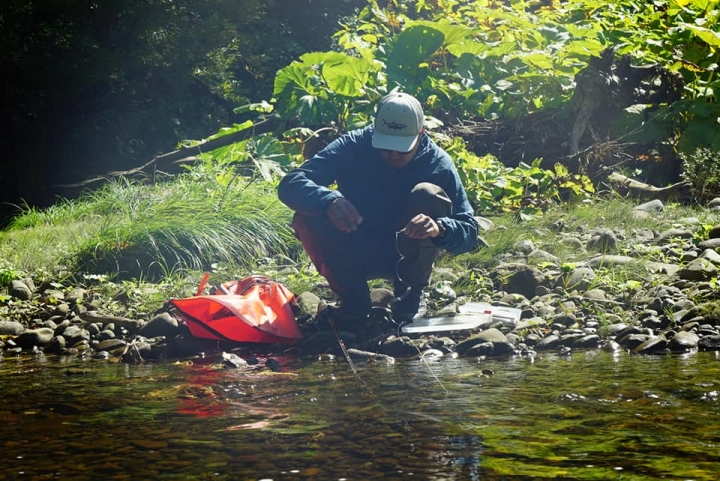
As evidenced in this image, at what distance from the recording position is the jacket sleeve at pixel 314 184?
13.9 ft

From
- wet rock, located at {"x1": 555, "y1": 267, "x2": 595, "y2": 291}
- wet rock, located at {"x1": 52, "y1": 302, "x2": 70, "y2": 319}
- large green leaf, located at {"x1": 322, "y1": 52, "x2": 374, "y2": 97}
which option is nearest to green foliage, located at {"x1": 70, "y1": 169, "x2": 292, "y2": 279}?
wet rock, located at {"x1": 52, "y1": 302, "x2": 70, "y2": 319}

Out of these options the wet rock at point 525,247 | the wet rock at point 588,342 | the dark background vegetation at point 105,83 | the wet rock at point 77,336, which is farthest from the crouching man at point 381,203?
the dark background vegetation at point 105,83

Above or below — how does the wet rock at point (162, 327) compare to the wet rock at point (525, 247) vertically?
below

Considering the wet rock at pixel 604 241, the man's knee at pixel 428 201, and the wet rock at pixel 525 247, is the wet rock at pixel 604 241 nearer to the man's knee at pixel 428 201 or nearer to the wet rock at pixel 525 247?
the wet rock at pixel 525 247

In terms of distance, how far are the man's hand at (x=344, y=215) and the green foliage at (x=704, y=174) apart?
344cm

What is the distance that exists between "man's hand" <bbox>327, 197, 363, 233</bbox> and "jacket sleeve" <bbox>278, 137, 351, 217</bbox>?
0.06m

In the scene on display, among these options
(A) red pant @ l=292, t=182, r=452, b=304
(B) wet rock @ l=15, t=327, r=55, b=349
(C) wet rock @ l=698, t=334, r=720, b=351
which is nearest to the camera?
(C) wet rock @ l=698, t=334, r=720, b=351

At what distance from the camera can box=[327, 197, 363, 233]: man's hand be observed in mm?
4125

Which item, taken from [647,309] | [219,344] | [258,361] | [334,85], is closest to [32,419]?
[258,361]

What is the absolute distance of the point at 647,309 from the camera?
4539 millimetres

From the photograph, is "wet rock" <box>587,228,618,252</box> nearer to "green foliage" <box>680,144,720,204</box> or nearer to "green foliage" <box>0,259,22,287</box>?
"green foliage" <box>680,144,720,204</box>

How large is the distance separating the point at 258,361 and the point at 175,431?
1.36 m

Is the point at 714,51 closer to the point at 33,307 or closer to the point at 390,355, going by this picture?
the point at 390,355

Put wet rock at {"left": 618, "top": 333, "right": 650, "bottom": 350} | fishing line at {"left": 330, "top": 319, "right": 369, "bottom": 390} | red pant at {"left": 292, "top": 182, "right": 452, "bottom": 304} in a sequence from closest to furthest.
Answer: fishing line at {"left": 330, "top": 319, "right": 369, "bottom": 390}, wet rock at {"left": 618, "top": 333, "right": 650, "bottom": 350}, red pant at {"left": 292, "top": 182, "right": 452, "bottom": 304}
